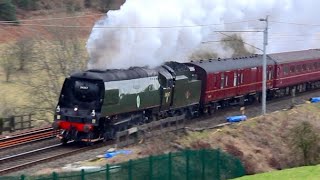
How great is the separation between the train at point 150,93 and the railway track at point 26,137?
1709 mm

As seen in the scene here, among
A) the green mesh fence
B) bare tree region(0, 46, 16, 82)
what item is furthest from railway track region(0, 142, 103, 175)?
bare tree region(0, 46, 16, 82)

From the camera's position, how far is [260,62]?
138 ft

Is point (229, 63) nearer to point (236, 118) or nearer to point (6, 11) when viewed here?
point (236, 118)

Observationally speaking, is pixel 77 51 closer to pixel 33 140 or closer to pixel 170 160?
pixel 33 140

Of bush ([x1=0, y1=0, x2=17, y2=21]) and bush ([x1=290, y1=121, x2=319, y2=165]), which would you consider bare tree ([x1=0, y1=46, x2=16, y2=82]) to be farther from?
bush ([x1=290, y1=121, x2=319, y2=165])

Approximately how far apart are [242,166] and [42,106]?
16507 mm

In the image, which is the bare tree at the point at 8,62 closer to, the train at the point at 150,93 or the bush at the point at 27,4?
the train at the point at 150,93

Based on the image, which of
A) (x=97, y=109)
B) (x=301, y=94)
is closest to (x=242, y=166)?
(x=97, y=109)

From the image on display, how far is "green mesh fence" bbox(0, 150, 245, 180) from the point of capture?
17.9 meters

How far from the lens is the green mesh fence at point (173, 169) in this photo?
58.8ft

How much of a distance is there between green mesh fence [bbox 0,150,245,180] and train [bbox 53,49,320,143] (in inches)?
190

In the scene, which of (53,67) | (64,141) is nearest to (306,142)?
(64,141)

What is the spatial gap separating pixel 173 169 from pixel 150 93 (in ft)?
25.4

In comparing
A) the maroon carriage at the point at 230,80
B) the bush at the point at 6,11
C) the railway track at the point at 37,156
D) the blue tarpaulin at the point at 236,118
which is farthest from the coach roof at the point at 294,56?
the bush at the point at 6,11
